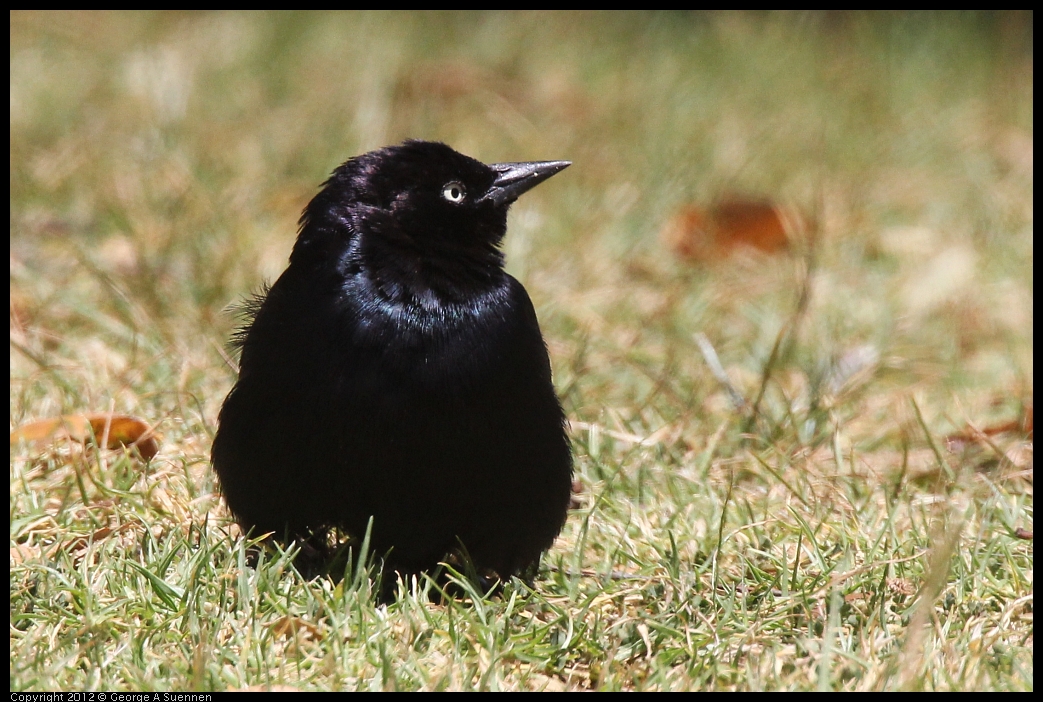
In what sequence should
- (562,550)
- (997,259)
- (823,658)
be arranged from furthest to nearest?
(997,259) < (562,550) < (823,658)

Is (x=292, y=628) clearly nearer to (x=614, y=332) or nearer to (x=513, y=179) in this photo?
→ (x=513, y=179)

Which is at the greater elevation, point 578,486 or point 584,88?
point 584,88

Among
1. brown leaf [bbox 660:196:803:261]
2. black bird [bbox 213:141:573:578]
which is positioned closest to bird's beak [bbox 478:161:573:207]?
black bird [bbox 213:141:573:578]

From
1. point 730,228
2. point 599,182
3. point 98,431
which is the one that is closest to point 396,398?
point 98,431

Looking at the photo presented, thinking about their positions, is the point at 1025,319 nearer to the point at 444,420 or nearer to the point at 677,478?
the point at 677,478

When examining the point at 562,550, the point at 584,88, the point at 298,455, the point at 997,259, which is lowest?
the point at 562,550

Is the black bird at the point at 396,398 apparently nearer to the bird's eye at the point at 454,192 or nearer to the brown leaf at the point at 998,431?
the bird's eye at the point at 454,192
